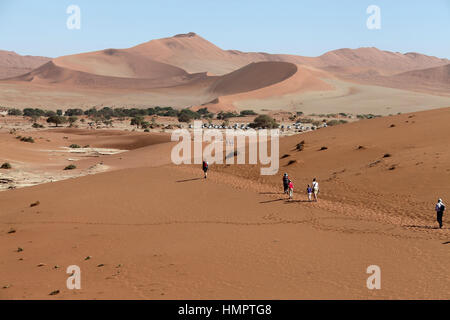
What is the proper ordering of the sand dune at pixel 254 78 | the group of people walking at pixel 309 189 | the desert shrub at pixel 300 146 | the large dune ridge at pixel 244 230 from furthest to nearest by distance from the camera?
the sand dune at pixel 254 78 < the desert shrub at pixel 300 146 < the group of people walking at pixel 309 189 < the large dune ridge at pixel 244 230

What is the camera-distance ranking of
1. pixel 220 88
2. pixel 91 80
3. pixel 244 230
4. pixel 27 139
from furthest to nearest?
pixel 91 80 < pixel 220 88 < pixel 27 139 < pixel 244 230

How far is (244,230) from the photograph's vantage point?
53.7 feet

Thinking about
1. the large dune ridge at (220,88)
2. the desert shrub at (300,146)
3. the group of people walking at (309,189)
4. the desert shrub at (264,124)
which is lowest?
the group of people walking at (309,189)

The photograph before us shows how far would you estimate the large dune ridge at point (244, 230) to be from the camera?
1145cm

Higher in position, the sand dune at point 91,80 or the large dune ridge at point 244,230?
the sand dune at point 91,80

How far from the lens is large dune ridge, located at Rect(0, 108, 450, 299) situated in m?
11.5

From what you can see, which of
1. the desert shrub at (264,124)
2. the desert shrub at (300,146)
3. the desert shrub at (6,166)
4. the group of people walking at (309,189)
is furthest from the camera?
the desert shrub at (264,124)

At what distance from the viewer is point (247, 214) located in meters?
18.6

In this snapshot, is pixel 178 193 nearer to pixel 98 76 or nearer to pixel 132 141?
pixel 132 141

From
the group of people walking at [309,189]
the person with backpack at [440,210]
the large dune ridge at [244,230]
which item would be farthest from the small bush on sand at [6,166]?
the person with backpack at [440,210]

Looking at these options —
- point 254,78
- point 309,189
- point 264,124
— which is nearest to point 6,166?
point 309,189

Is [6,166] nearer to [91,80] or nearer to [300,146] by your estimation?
[300,146]

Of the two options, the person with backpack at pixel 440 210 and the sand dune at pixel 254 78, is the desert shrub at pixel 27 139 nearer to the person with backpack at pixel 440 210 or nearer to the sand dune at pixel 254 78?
the person with backpack at pixel 440 210
